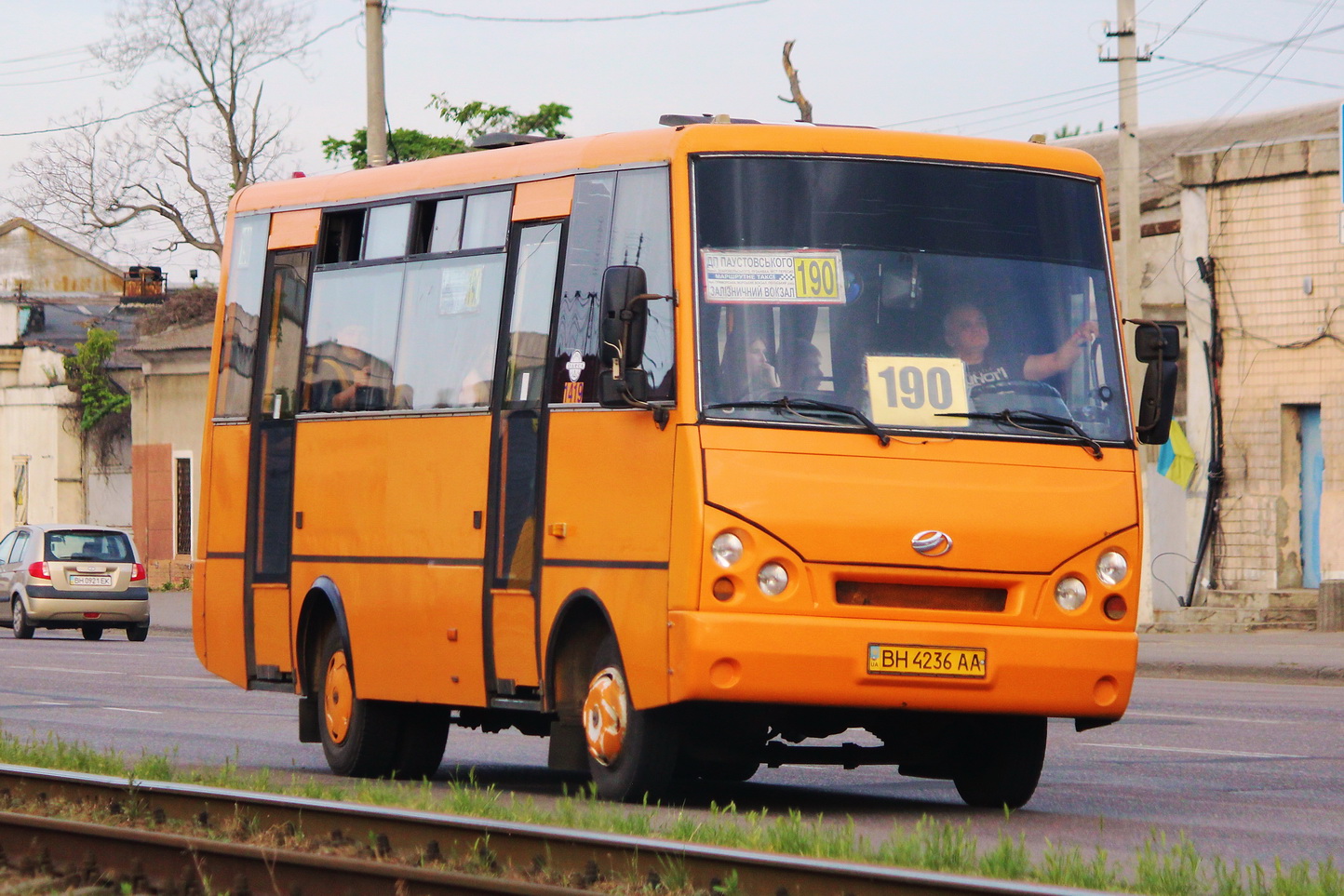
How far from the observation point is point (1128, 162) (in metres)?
28.3

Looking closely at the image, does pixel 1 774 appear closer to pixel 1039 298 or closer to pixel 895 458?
pixel 895 458

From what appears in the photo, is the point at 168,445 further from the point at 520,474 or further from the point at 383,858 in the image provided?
the point at 383,858

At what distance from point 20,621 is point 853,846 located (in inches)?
1077

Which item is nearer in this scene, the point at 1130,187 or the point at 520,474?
the point at 520,474

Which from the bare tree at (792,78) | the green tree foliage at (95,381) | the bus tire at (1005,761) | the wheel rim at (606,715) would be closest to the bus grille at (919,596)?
the bus tire at (1005,761)

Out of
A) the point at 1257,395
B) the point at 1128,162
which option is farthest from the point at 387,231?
the point at 1257,395

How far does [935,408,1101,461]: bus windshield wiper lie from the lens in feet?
33.2

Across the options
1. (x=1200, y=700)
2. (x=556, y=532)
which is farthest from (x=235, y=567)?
(x=1200, y=700)

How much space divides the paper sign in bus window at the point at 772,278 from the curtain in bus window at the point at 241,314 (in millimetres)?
4498

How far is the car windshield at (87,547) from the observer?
33.2 meters

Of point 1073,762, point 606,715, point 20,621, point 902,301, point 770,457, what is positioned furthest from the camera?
point 20,621

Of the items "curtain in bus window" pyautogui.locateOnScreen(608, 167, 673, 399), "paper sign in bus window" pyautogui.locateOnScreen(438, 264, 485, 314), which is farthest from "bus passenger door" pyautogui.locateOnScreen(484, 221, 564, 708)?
"curtain in bus window" pyautogui.locateOnScreen(608, 167, 673, 399)

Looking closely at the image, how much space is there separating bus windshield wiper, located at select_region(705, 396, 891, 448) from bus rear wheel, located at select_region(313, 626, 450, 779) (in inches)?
133

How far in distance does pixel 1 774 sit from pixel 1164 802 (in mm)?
5615
